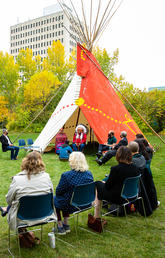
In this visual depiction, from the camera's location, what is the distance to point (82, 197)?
3.11 meters

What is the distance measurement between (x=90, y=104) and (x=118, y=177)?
18.8ft

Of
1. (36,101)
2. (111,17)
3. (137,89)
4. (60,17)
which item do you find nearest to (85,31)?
(111,17)

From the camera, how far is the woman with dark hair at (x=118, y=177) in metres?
3.32

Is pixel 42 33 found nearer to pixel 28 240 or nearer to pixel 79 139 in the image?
pixel 79 139

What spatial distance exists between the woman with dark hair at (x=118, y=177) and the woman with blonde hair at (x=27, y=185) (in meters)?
0.88

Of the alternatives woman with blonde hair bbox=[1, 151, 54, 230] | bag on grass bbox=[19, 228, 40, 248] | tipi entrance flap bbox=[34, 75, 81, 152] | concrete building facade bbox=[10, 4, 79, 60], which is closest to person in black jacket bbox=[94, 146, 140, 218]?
woman with blonde hair bbox=[1, 151, 54, 230]

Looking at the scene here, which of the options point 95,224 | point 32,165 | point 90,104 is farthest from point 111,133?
point 32,165

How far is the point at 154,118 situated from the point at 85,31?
36.4 feet

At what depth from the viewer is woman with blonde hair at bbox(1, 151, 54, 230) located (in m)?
2.71

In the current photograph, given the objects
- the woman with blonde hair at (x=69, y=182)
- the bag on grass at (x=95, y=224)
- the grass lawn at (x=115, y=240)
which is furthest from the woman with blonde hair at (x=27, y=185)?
the bag on grass at (x=95, y=224)

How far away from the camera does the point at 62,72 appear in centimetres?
3125

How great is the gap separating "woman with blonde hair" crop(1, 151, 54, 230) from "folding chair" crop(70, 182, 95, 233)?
1.11 feet

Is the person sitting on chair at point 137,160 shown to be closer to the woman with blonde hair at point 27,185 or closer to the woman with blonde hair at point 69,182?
the woman with blonde hair at point 69,182

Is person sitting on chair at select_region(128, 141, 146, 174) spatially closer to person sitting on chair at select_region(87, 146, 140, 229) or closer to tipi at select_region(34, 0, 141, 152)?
person sitting on chair at select_region(87, 146, 140, 229)
